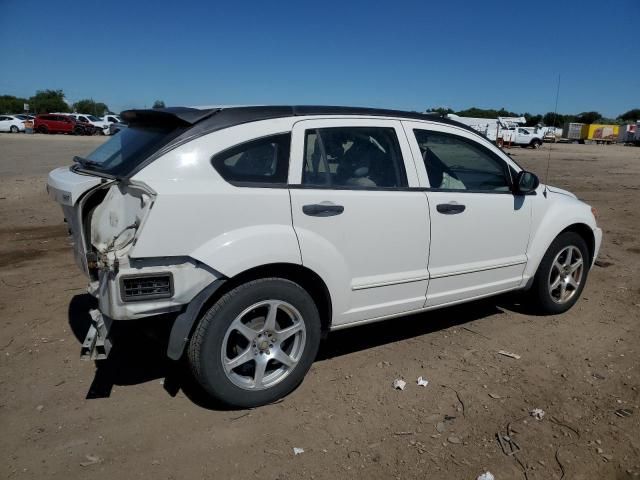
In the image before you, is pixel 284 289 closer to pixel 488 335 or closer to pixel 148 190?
pixel 148 190

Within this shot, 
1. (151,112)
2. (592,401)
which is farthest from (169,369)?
(592,401)

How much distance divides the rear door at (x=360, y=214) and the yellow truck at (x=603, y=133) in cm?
6720

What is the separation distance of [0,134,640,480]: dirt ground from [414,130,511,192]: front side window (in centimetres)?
129

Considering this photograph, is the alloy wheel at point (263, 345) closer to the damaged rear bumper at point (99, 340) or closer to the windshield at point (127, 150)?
the damaged rear bumper at point (99, 340)

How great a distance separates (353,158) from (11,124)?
4722cm

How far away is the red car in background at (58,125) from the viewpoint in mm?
42125

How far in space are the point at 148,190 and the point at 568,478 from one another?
8.78ft

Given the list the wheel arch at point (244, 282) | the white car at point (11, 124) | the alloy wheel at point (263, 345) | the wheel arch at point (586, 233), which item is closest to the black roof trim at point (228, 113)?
the wheel arch at point (244, 282)

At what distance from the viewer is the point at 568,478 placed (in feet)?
8.80

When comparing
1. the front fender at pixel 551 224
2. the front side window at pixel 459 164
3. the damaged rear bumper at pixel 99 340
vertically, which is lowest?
the damaged rear bumper at pixel 99 340

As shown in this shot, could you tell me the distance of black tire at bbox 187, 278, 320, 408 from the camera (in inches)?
116

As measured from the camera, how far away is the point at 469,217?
3.94 meters

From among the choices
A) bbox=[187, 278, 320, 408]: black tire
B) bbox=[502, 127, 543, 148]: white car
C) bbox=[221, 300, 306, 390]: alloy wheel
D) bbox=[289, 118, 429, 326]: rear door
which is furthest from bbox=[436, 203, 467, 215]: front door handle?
bbox=[502, 127, 543, 148]: white car

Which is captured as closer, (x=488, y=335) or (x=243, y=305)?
(x=243, y=305)
